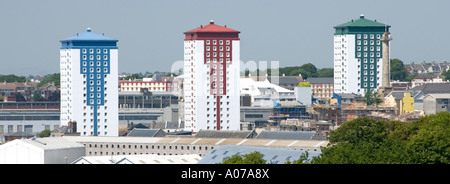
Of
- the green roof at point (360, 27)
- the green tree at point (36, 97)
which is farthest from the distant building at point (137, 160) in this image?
the green tree at point (36, 97)

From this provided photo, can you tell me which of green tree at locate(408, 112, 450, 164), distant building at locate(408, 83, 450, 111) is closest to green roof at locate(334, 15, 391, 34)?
distant building at locate(408, 83, 450, 111)

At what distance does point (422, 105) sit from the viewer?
492 ft

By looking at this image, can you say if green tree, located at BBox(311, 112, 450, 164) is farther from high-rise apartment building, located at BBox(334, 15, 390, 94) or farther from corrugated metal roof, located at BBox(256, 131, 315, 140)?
high-rise apartment building, located at BBox(334, 15, 390, 94)

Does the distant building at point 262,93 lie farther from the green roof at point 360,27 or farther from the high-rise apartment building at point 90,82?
the high-rise apartment building at point 90,82

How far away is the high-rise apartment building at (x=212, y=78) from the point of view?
143000mm

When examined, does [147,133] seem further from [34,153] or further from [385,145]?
→ [385,145]

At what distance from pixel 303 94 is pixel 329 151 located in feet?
363

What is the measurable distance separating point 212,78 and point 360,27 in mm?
35277

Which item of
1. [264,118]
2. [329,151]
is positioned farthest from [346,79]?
[329,151]

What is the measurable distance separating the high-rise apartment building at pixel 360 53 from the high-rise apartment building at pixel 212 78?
3439 centimetres

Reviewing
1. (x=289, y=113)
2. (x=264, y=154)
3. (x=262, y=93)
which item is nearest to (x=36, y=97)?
(x=262, y=93)

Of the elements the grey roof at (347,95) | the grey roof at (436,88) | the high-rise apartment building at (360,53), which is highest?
the high-rise apartment building at (360,53)

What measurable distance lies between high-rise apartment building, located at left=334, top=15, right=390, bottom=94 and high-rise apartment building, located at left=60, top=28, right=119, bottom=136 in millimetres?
39884
